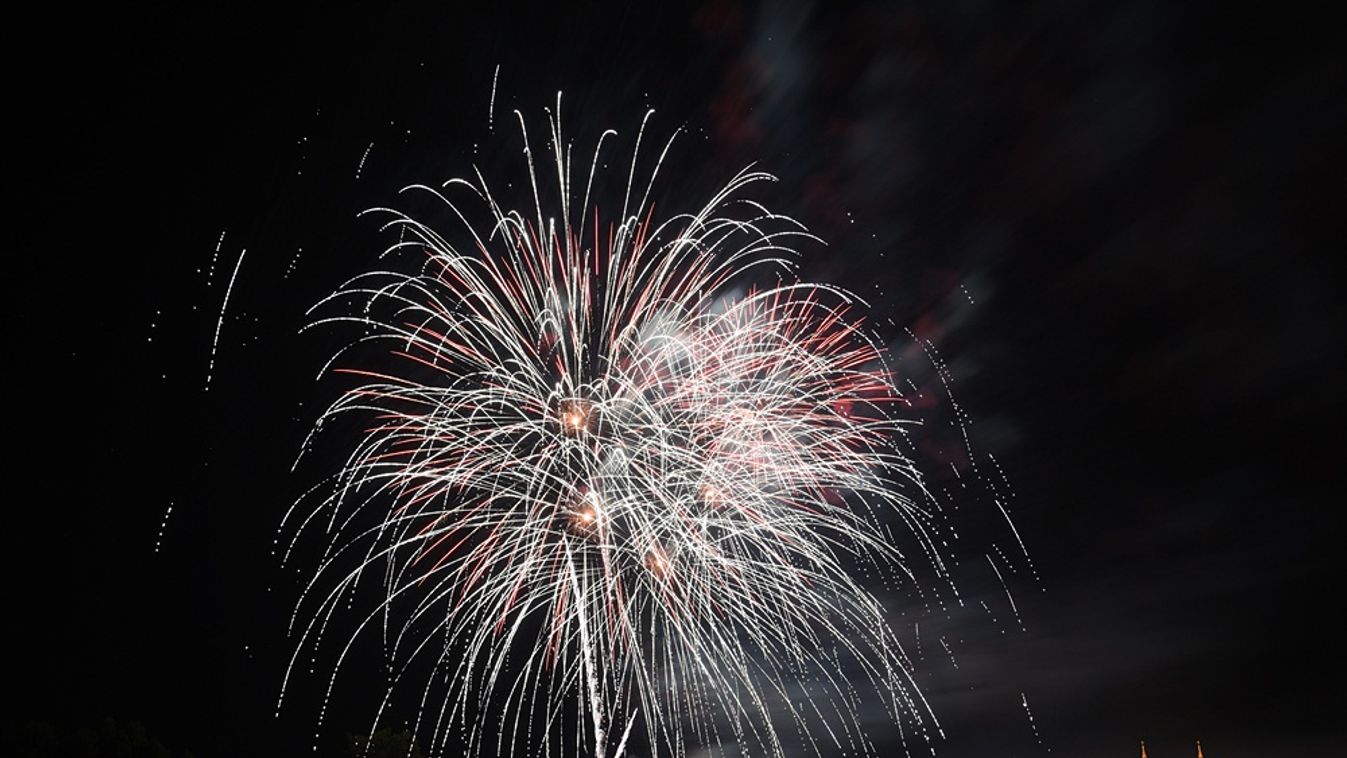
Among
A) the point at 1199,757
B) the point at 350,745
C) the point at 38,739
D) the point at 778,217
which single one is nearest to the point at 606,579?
the point at 778,217

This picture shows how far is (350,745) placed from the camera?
127 feet

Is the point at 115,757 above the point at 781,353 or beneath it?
beneath

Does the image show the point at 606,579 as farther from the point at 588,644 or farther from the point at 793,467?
the point at 793,467

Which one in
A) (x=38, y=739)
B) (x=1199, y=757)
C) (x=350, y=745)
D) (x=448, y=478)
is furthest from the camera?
(x=1199, y=757)

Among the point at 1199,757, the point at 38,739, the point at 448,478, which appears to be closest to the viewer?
the point at 448,478

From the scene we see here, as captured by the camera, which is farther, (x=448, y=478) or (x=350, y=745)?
(x=350, y=745)

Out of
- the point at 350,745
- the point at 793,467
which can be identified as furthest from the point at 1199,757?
the point at 793,467

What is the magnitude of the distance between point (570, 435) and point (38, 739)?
834 inches

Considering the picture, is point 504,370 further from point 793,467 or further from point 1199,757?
point 1199,757

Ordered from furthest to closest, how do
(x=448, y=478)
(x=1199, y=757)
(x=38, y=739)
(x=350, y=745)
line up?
(x=1199, y=757) < (x=350, y=745) < (x=38, y=739) < (x=448, y=478)

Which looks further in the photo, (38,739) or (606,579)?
(38,739)

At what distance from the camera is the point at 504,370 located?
14250 millimetres

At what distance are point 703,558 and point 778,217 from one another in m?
5.33

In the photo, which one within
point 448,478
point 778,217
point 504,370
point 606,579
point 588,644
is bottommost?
point 588,644
